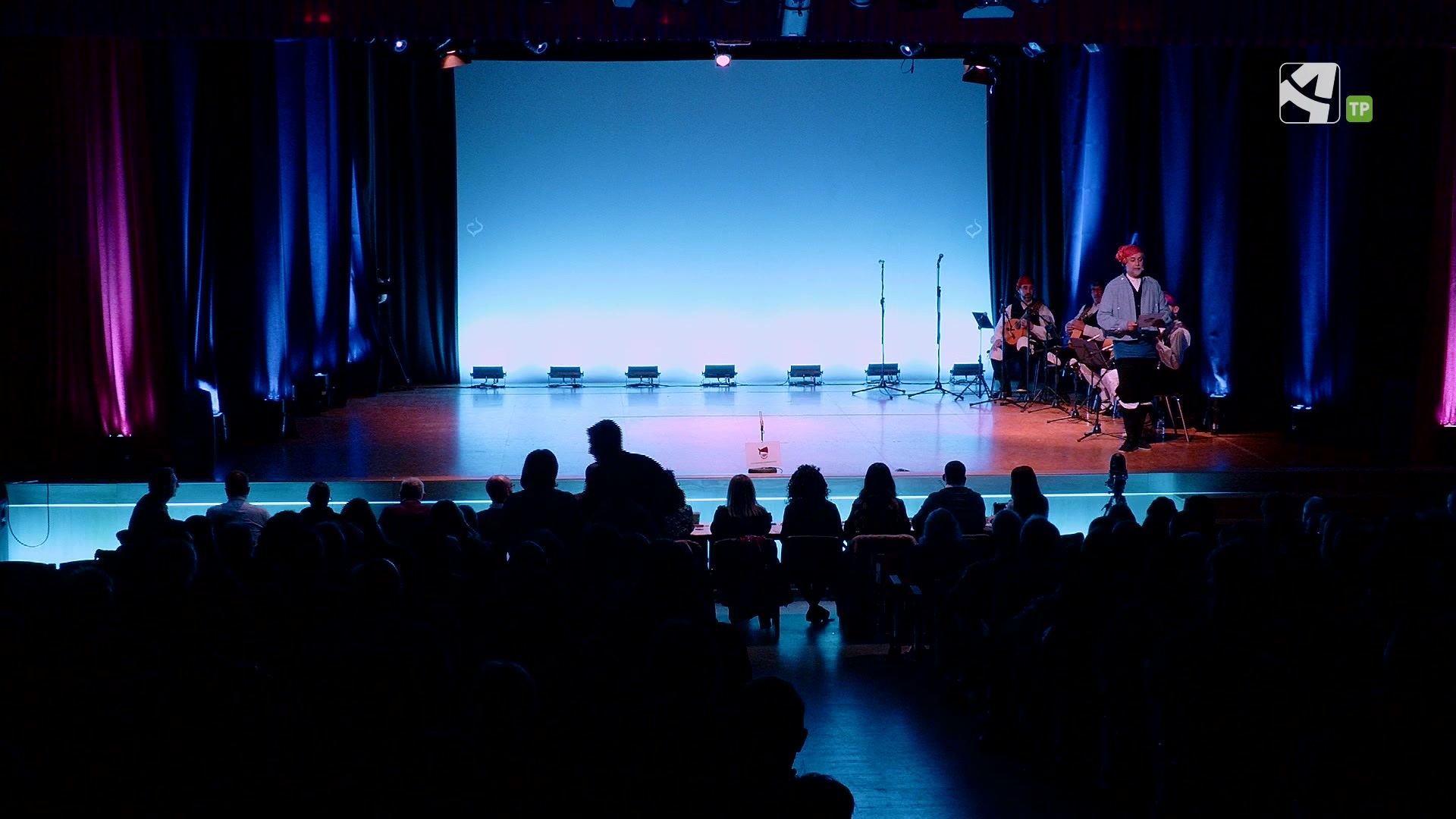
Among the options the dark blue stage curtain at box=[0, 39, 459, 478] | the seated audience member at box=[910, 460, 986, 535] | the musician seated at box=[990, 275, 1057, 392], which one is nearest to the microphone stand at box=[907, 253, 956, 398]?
the musician seated at box=[990, 275, 1057, 392]

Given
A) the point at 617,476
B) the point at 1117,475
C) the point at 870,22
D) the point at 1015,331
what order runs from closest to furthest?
the point at 617,476
the point at 870,22
the point at 1117,475
the point at 1015,331

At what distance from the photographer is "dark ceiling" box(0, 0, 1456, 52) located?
7355mm

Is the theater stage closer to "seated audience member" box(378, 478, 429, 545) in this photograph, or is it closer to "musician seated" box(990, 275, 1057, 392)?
"musician seated" box(990, 275, 1057, 392)

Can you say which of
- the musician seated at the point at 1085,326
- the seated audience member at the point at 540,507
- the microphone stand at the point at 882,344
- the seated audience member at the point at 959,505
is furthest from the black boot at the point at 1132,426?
the microphone stand at the point at 882,344

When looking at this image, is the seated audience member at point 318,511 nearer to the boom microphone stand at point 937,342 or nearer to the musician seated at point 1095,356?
the musician seated at point 1095,356

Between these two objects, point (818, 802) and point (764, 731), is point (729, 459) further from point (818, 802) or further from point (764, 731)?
point (818, 802)

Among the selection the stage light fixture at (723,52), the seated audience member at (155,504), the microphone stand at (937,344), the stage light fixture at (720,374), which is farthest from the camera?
the stage light fixture at (720,374)

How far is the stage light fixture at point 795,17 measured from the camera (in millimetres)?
7469

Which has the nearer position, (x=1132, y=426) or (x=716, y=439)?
(x=1132, y=426)

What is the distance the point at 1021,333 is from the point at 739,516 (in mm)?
7669

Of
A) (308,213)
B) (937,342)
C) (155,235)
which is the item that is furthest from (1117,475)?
(308,213)

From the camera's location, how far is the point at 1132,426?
385 inches

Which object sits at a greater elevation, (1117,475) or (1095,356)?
(1095,356)

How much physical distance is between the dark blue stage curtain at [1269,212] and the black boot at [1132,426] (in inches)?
66.9
